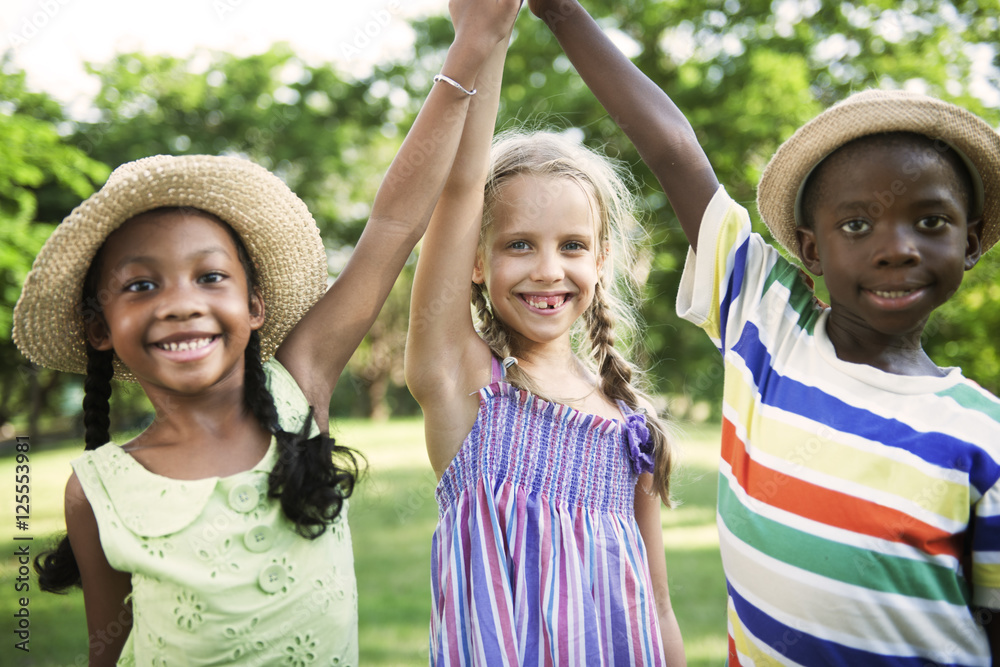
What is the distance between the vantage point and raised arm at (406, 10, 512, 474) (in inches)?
82.4

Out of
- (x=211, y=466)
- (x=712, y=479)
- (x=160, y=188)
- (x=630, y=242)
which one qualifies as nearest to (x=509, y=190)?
(x=630, y=242)

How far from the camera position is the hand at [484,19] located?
201 centimetres

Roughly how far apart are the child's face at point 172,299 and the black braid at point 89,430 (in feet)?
0.61

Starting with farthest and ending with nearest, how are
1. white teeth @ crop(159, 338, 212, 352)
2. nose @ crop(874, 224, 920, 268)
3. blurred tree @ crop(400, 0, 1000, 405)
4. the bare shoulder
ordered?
blurred tree @ crop(400, 0, 1000, 405), the bare shoulder, white teeth @ crop(159, 338, 212, 352), nose @ crop(874, 224, 920, 268)

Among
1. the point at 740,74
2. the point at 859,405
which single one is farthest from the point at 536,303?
the point at 740,74

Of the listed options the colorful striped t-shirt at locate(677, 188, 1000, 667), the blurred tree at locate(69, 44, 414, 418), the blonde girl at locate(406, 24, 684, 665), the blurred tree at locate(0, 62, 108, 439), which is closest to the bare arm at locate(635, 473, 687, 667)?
the blonde girl at locate(406, 24, 684, 665)

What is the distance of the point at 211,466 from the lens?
1.82 m

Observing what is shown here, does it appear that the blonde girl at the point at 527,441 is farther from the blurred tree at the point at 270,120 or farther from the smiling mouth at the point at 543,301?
the blurred tree at the point at 270,120

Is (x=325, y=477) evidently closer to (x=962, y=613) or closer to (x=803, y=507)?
(x=803, y=507)

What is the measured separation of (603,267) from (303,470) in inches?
47.2

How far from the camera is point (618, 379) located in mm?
2453

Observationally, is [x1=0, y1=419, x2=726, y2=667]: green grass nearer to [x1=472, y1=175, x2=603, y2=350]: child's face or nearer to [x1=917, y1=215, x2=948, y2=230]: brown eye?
[x1=472, y1=175, x2=603, y2=350]: child's face

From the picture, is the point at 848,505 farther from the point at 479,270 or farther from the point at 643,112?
the point at 479,270

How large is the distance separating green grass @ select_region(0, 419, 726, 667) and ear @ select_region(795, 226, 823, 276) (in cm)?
73
